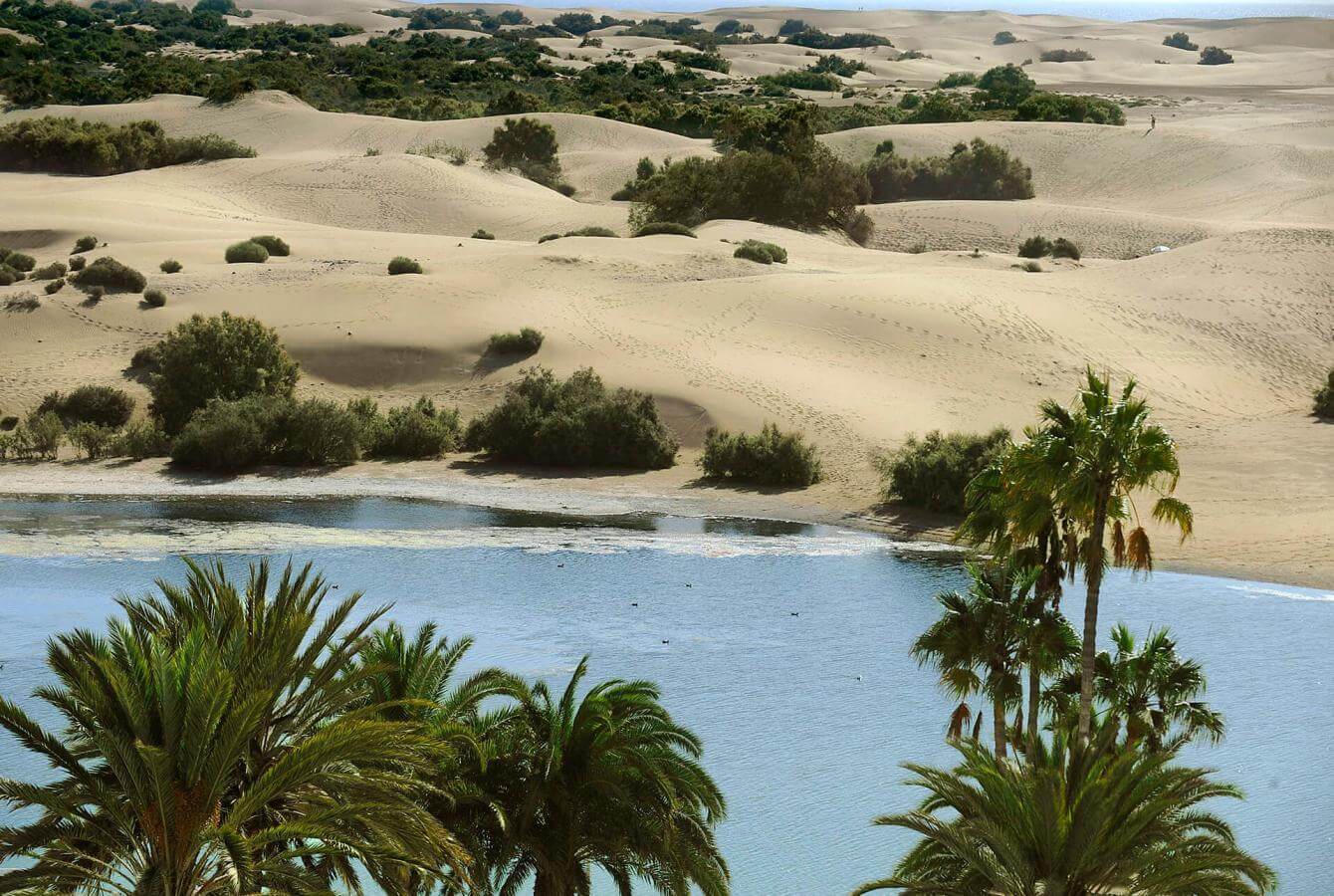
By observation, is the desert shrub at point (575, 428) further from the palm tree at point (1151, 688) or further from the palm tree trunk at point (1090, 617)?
the palm tree trunk at point (1090, 617)

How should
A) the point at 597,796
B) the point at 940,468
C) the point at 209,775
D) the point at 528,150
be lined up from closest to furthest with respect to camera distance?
the point at 209,775
the point at 597,796
the point at 940,468
the point at 528,150

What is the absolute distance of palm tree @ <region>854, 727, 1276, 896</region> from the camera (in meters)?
12.4

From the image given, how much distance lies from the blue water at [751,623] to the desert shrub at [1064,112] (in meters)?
69.4

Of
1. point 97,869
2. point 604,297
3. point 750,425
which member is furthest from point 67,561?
point 604,297

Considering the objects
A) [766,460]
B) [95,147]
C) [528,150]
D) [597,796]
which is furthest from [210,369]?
[528,150]

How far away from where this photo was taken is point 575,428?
41594mm

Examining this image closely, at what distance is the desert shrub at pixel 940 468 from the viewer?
A: 120 feet

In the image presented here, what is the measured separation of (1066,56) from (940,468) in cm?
15240

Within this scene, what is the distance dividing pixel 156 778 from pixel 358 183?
6884 centimetres

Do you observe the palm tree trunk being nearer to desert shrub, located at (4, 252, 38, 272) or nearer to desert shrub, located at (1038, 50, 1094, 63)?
desert shrub, located at (4, 252, 38, 272)

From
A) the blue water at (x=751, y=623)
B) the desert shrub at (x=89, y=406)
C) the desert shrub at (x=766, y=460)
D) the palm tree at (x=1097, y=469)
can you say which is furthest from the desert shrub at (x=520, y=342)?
the palm tree at (x=1097, y=469)

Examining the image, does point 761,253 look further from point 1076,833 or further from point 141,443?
point 1076,833

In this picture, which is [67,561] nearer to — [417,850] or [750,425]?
[750,425]

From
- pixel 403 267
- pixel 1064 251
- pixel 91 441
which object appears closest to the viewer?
pixel 91 441
